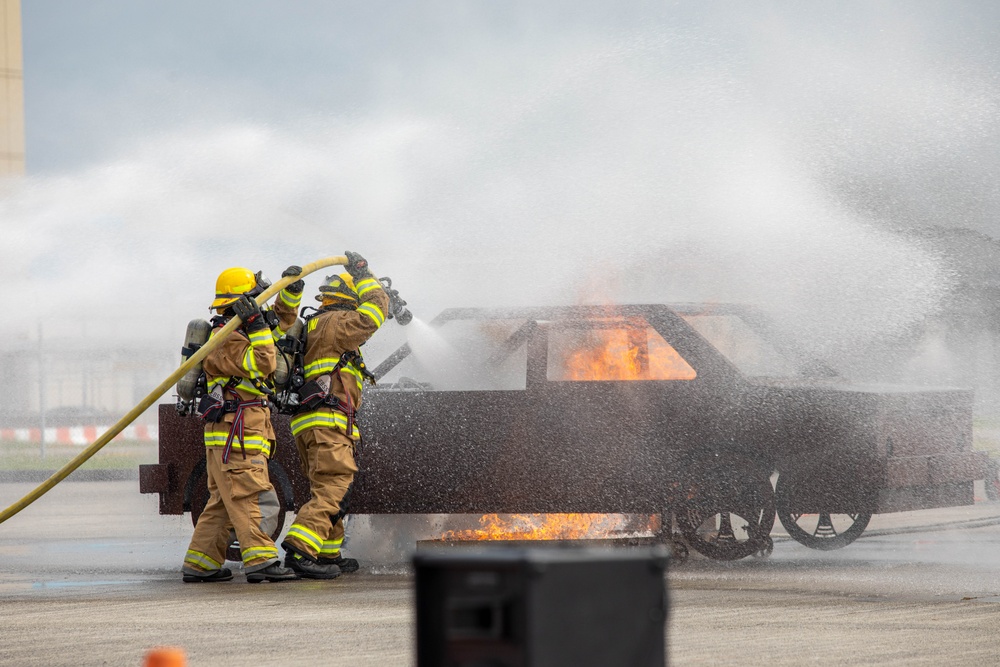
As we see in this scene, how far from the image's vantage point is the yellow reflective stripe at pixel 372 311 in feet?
24.5

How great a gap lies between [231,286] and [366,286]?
0.77m

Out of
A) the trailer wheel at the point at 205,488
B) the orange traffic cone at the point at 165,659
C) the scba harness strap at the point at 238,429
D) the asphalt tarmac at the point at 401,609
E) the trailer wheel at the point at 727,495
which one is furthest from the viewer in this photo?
the trailer wheel at the point at 205,488

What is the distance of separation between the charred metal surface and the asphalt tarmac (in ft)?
1.71

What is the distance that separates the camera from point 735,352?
26.9 feet

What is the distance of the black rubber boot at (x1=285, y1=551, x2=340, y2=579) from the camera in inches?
292

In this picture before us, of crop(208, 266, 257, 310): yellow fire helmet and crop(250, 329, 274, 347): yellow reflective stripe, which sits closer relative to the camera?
crop(250, 329, 274, 347): yellow reflective stripe

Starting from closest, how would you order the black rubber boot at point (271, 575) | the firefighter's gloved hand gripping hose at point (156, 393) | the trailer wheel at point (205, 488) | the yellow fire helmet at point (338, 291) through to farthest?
the firefighter's gloved hand gripping hose at point (156, 393) < the black rubber boot at point (271, 575) < the yellow fire helmet at point (338, 291) < the trailer wheel at point (205, 488)

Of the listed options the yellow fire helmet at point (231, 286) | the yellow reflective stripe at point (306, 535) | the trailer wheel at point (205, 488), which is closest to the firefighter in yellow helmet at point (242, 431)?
the yellow fire helmet at point (231, 286)

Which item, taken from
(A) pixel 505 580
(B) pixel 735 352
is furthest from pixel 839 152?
(A) pixel 505 580

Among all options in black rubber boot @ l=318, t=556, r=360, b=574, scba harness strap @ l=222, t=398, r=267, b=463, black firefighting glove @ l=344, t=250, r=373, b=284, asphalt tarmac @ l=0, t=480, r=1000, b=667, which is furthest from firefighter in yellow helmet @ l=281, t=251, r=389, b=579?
scba harness strap @ l=222, t=398, r=267, b=463

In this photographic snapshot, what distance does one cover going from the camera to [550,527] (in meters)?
8.08

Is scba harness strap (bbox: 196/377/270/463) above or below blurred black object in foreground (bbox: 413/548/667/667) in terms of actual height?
above

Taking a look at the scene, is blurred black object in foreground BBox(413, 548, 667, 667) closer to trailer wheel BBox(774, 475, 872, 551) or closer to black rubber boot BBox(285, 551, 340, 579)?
black rubber boot BBox(285, 551, 340, 579)

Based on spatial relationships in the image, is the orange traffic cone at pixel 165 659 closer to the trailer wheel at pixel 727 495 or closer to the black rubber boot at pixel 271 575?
the black rubber boot at pixel 271 575
